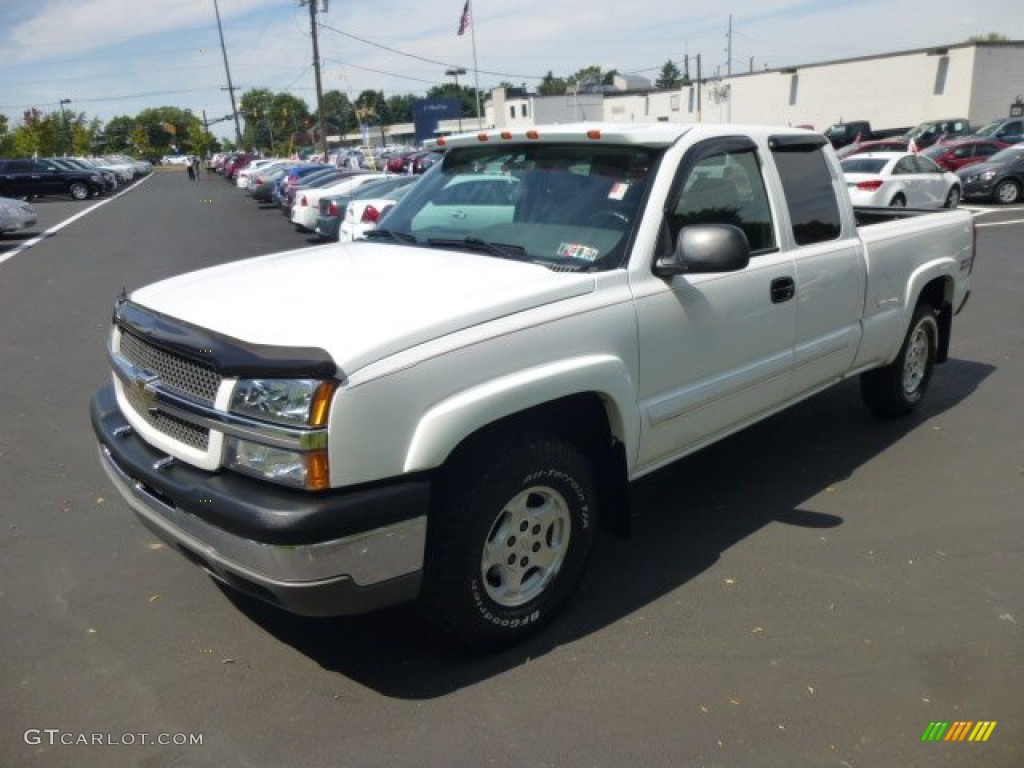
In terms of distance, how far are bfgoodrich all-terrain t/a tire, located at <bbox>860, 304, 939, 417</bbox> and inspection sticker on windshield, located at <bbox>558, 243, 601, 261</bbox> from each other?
117 inches

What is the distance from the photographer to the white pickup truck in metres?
2.62

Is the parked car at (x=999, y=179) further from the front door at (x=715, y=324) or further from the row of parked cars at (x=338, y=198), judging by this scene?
the front door at (x=715, y=324)

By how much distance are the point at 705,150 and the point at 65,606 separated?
3.47m

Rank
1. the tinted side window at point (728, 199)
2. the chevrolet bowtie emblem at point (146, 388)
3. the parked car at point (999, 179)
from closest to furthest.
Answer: the chevrolet bowtie emblem at point (146, 388)
the tinted side window at point (728, 199)
the parked car at point (999, 179)

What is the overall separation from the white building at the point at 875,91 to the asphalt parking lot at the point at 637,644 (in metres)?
30.2

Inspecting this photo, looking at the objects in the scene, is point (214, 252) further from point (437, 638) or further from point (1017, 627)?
point (1017, 627)

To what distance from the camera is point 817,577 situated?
12.5 feet

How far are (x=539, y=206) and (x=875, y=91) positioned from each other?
166 feet

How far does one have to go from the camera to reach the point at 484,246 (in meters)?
3.67

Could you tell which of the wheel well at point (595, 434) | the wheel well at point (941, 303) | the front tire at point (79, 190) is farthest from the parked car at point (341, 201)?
the front tire at point (79, 190)

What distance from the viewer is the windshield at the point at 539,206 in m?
3.53

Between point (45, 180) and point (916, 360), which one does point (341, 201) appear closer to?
point (916, 360)

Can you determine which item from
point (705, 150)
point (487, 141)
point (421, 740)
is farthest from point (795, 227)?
point (421, 740)

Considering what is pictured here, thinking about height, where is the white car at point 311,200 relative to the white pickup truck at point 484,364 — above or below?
below
